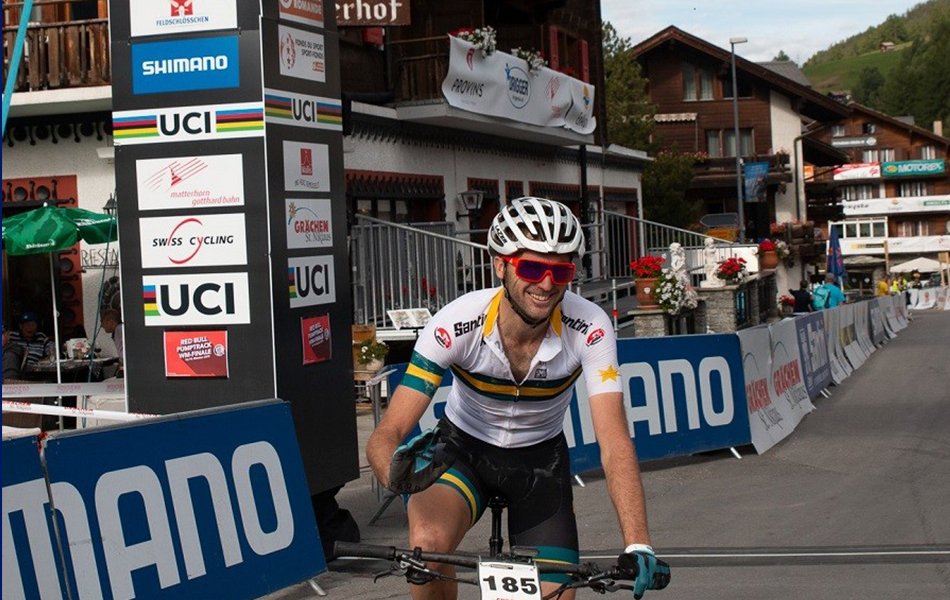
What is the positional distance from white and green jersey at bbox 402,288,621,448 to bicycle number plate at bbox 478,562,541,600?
884 millimetres

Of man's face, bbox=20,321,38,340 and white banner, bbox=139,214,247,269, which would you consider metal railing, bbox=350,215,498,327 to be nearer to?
Result: man's face, bbox=20,321,38,340

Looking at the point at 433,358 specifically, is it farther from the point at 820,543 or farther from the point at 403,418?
the point at 820,543

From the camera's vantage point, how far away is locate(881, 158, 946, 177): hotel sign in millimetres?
123750

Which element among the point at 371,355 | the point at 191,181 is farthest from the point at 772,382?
the point at 191,181

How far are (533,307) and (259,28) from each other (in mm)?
4678

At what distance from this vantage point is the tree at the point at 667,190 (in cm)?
5362

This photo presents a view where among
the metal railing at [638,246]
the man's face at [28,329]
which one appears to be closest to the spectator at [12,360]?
the man's face at [28,329]

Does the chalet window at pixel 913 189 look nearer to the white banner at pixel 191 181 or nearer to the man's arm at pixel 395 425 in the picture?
the white banner at pixel 191 181

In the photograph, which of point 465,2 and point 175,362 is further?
point 465,2

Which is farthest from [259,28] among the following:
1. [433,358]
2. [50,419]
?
[50,419]

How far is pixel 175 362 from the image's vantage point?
930 cm

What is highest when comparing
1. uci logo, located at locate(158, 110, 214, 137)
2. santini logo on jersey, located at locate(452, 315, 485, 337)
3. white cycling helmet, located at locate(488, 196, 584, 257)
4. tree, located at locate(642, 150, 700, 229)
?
tree, located at locate(642, 150, 700, 229)

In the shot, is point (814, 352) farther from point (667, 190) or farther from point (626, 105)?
point (626, 105)

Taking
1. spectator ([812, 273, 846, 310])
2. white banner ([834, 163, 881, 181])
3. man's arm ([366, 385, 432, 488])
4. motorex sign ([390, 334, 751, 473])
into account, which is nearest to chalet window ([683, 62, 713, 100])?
spectator ([812, 273, 846, 310])
